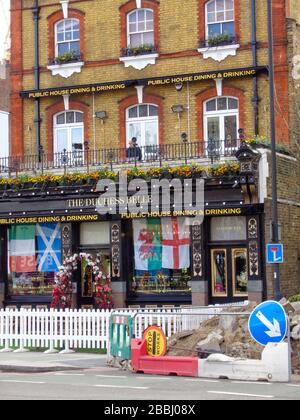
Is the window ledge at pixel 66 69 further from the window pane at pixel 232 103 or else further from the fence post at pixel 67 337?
the fence post at pixel 67 337

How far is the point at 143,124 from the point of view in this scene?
31.2 meters

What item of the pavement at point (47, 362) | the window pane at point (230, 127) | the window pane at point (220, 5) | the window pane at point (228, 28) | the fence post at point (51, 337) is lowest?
the pavement at point (47, 362)

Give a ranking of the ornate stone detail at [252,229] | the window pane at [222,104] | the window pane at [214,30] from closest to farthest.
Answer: the ornate stone detail at [252,229] → the window pane at [222,104] → the window pane at [214,30]

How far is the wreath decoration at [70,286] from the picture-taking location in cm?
2783

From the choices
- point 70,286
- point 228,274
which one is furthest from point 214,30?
point 70,286

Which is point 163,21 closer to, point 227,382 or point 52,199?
point 52,199

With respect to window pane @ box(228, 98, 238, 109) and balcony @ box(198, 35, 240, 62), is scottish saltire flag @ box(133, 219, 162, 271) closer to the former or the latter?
window pane @ box(228, 98, 238, 109)

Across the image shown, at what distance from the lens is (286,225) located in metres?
29.0

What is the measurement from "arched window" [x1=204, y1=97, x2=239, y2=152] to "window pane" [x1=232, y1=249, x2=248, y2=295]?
13.3 ft

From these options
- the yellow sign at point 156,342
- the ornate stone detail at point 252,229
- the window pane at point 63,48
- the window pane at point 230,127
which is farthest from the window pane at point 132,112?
the yellow sign at point 156,342

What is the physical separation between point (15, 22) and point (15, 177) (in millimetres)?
6516

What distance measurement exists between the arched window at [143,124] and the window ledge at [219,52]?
2546 millimetres
